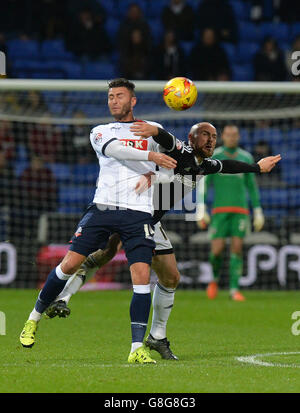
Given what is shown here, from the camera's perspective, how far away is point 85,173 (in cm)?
1464

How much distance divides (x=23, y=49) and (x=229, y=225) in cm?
672

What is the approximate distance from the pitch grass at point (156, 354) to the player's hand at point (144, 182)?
124 centimetres

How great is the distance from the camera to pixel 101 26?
16.9 metres

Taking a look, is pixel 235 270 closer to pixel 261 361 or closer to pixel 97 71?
pixel 261 361

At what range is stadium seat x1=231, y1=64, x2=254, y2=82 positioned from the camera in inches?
687

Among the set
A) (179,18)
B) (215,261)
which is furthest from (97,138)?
(179,18)

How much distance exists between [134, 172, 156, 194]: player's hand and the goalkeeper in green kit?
213 inches

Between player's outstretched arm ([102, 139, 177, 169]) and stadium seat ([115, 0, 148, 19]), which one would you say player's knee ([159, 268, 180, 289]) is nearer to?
player's outstretched arm ([102, 139, 177, 169])
